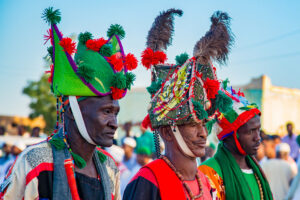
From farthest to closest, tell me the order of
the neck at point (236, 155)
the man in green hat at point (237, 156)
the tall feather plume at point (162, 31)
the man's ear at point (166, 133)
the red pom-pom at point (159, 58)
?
the neck at point (236, 155) → the man in green hat at point (237, 156) → the tall feather plume at point (162, 31) → the red pom-pom at point (159, 58) → the man's ear at point (166, 133)

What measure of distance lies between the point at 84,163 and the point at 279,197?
253 inches

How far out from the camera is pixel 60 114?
3.23 meters

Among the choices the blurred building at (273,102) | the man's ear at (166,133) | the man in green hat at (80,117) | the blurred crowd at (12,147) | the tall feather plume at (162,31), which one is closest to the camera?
the man in green hat at (80,117)

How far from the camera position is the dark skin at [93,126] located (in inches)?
121

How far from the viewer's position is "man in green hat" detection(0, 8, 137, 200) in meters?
2.88

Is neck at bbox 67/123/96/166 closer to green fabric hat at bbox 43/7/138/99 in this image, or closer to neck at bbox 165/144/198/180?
green fabric hat at bbox 43/7/138/99

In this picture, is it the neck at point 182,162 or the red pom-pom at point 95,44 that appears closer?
the red pom-pom at point 95,44

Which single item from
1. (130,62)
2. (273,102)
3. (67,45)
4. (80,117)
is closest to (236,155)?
(130,62)

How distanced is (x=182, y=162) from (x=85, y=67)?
3.82 feet

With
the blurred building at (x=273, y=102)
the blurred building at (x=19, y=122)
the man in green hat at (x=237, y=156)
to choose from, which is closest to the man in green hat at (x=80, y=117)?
the man in green hat at (x=237, y=156)

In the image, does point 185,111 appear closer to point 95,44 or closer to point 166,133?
point 166,133

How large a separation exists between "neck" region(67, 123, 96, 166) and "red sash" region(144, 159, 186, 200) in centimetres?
53

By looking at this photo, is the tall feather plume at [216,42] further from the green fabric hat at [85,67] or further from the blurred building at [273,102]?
the blurred building at [273,102]

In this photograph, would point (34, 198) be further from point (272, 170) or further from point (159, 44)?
point (272, 170)
